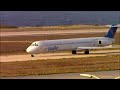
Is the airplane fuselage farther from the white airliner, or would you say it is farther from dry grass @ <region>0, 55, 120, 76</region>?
dry grass @ <region>0, 55, 120, 76</region>

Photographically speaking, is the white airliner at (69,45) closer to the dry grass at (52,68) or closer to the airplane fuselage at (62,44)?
the airplane fuselage at (62,44)

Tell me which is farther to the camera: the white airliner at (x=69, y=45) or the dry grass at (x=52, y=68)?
the white airliner at (x=69, y=45)

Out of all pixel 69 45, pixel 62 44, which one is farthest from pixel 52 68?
pixel 69 45

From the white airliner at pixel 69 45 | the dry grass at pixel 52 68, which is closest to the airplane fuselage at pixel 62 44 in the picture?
the white airliner at pixel 69 45

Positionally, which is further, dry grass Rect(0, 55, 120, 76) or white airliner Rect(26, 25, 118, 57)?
white airliner Rect(26, 25, 118, 57)

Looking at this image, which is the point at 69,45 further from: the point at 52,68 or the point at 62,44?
the point at 52,68

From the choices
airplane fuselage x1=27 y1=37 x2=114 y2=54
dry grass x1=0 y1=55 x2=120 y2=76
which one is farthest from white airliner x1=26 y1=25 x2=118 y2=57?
dry grass x1=0 y1=55 x2=120 y2=76

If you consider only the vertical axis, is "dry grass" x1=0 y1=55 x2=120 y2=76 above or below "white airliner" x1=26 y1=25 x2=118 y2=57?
below

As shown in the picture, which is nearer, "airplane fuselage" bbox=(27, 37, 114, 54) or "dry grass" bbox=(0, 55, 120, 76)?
"dry grass" bbox=(0, 55, 120, 76)

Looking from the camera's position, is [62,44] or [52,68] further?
[62,44]
